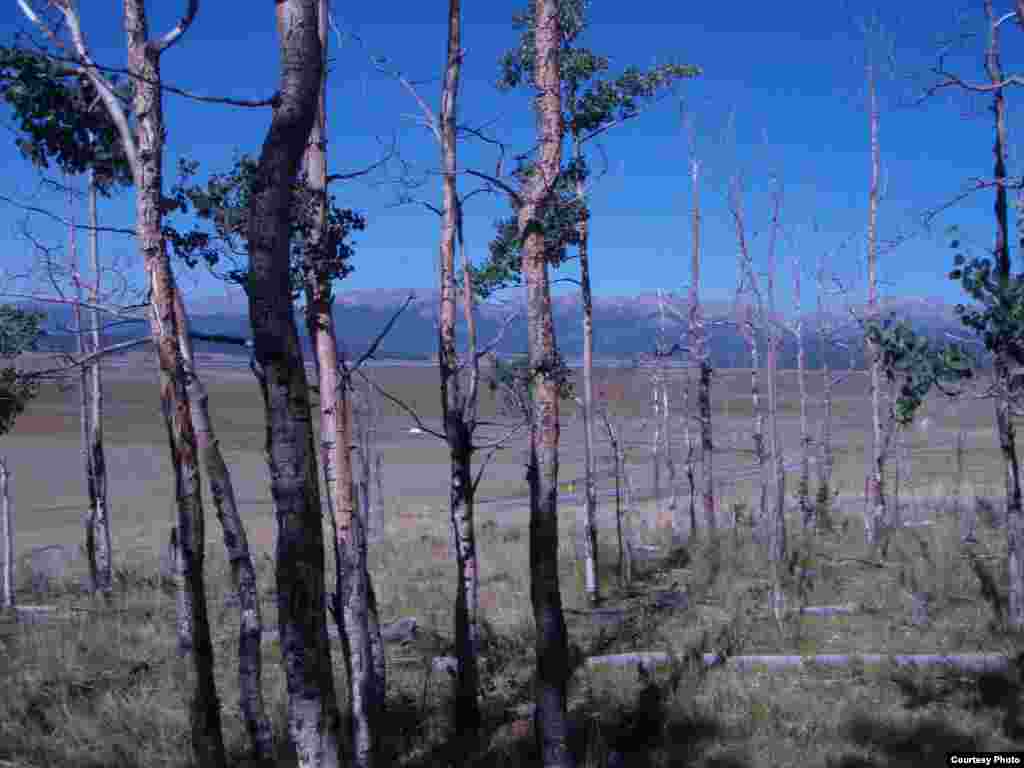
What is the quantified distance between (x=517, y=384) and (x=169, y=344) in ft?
20.1

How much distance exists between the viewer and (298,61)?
428cm

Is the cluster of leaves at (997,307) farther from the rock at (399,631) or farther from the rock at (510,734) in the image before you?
the rock at (399,631)

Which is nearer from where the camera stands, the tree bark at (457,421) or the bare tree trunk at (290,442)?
the bare tree trunk at (290,442)

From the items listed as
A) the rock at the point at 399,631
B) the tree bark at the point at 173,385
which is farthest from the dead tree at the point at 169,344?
the rock at the point at 399,631

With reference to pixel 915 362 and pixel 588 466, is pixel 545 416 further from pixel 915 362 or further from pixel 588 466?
pixel 588 466

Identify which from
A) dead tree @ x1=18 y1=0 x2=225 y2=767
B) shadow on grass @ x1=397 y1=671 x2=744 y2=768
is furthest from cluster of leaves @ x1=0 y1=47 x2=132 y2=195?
shadow on grass @ x1=397 y1=671 x2=744 y2=768

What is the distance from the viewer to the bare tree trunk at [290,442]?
4133 mm

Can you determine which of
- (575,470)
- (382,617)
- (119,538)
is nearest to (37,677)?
(382,617)

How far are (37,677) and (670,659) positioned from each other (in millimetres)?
7885

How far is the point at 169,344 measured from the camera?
7.49 m

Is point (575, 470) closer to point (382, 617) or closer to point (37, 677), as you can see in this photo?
point (382, 617)

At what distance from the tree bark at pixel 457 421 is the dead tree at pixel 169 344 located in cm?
254

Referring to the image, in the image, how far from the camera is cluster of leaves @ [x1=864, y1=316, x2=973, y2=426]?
290 inches

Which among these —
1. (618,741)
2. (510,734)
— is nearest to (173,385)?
(510,734)
